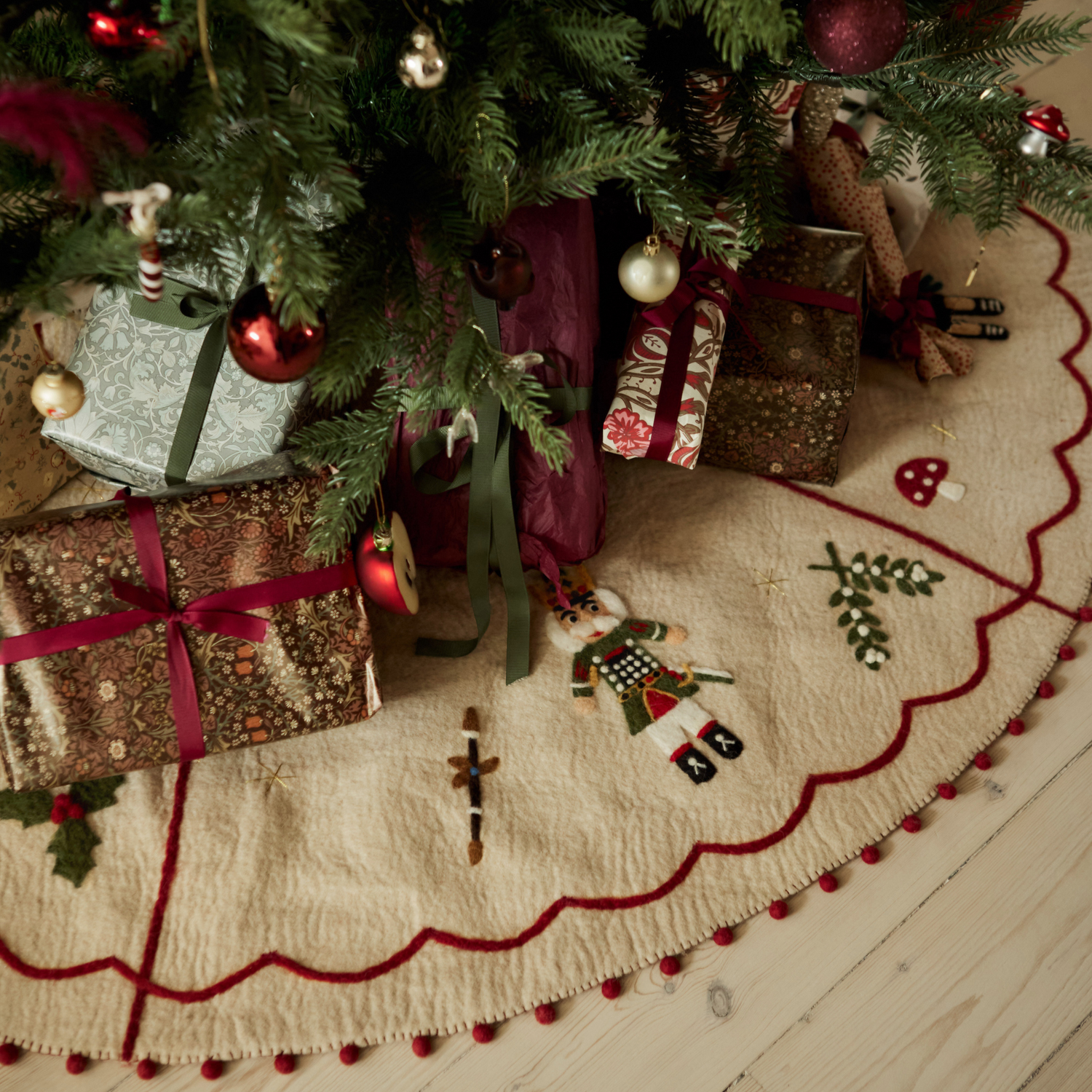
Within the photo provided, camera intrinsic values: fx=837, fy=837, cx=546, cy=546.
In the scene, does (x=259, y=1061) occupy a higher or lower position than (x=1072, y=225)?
lower

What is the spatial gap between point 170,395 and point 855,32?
2.99ft

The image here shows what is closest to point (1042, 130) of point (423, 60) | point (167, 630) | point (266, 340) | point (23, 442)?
point (423, 60)

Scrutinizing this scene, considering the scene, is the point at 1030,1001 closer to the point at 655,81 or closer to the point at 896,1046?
the point at 896,1046

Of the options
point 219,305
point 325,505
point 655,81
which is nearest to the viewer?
point 655,81

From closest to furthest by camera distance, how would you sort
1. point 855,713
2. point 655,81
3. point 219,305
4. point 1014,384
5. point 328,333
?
1. point 328,333
2. point 655,81
3. point 219,305
4. point 855,713
5. point 1014,384

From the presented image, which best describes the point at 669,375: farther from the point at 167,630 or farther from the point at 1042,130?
the point at 167,630

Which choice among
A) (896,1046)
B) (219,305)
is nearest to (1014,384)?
(896,1046)

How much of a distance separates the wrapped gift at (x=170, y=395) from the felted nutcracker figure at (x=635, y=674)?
0.48 m

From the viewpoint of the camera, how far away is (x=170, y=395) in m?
1.14

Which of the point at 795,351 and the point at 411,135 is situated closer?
the point at 411,135

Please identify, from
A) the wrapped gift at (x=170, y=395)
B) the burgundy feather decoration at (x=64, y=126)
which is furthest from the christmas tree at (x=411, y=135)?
the wrapped gift at (x=170, y=395)

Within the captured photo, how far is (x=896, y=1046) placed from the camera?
101cm

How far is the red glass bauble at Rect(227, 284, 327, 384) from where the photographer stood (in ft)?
2.18

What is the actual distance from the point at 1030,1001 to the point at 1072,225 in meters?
0.91
